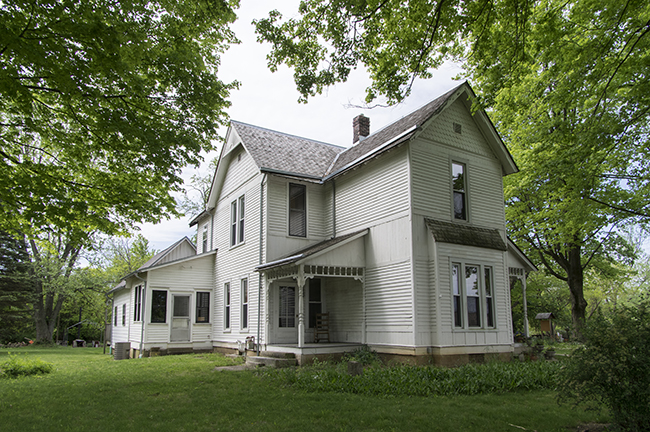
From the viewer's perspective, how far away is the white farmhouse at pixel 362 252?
42.0 feet

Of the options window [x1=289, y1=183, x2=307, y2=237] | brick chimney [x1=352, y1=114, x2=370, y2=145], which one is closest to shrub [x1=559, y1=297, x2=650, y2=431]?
window [x1=289, y1=183, x2=307, y2=237]

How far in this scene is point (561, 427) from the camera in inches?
265

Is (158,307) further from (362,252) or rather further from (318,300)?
(362,252)

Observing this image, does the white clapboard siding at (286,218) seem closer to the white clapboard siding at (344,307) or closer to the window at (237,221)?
the white clapboard siding at (344,307)

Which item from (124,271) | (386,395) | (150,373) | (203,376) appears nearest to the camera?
(386,395)

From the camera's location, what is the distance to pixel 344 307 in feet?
49.6

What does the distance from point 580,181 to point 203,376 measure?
11.4 meters

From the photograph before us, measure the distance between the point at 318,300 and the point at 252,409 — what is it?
8426 mm

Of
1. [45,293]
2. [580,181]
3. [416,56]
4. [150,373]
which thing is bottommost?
[150,373]

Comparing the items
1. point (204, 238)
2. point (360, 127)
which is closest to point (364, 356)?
point (360, 127)

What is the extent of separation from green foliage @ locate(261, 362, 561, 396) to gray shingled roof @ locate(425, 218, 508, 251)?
388 centimetres

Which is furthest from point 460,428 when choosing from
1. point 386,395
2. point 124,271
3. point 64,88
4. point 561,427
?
point 124,271

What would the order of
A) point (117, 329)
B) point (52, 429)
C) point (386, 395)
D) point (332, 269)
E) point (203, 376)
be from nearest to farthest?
1. point (52, 429)
2. point (386, 395)
3. point (203, 376)
4. point (332, 269)
5. point (117, 329)

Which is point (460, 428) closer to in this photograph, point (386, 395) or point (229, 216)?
point (386, 395)
